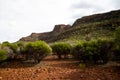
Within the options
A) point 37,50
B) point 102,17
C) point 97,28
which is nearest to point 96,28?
point 97,28

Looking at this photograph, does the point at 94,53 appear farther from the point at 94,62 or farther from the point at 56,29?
the point at 56,29

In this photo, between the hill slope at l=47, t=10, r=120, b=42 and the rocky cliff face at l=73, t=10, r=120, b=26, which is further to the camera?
the rocky cliff face at l=73, t=10, r=120, b=26

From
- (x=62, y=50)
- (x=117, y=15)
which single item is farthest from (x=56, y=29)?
(x=62, y=50)

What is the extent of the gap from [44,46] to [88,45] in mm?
4164

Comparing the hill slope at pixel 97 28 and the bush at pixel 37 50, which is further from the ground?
the hill slope at pixel 97 28

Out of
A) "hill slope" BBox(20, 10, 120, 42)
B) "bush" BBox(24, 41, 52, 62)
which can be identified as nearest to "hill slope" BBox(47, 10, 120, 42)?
"hill slope" BBox(20, 10, 120, 42)

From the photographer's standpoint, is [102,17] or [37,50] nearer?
[37,50]

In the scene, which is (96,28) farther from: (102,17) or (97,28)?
(102,17)

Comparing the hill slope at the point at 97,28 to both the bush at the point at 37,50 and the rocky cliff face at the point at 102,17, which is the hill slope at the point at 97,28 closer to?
the rocky cliff face at the point at 102,17

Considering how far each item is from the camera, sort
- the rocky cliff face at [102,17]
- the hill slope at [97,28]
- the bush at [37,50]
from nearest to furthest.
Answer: the bush at [37,50] → the hill slope at [97,28] → the rocky cliff face at [102,17]

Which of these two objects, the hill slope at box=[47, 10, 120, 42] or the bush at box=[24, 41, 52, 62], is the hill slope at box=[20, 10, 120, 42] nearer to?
the hill slope at box=[47, 10, 120, 42]

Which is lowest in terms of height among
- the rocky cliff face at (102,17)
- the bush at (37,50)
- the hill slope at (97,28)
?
the bush at (37,50)

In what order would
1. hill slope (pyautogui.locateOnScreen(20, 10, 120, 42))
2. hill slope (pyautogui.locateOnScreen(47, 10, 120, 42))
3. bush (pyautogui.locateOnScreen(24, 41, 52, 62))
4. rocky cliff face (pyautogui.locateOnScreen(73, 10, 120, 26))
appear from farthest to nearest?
rocky cliff face (pyautogui.locateOnScreen(73, 10, 120, 26)) < hill slope (pyautogui.locateOnScreen(20, 10, 120, 42)) < hill slope (pyautogui.locateOnScreen(47, 10, 120, 42)) < bush (pyautogui.locateOnScreen(24, 41, 52, 62))

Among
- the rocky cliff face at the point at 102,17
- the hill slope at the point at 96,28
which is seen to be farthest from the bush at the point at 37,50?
the rocky cliff face at the point at 102,17
